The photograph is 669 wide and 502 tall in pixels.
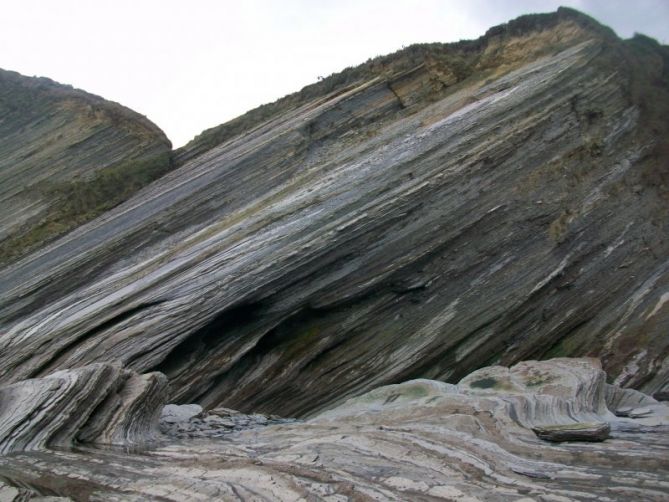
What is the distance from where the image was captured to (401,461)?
8828 millimetres

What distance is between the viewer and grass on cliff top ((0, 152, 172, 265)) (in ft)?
77.5

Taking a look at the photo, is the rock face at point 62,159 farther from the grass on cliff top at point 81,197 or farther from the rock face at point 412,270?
the rock face at point 412,270

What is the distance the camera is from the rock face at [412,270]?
15.7 meters

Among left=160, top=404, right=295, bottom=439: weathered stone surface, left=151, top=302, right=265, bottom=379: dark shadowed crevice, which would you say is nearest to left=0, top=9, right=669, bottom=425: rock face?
left=151, top=302, right=265, bottom=379: dark shadowed crevice

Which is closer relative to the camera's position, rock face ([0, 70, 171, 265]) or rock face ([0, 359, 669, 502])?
rock face ([0, 359, 669, 502])

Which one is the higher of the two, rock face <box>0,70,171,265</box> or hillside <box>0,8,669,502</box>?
rock face <box>0,70,171,265</box>

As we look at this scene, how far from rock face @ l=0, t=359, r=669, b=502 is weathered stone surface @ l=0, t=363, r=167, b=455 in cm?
48

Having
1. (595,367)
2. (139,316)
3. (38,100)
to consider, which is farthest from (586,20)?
(38,100)

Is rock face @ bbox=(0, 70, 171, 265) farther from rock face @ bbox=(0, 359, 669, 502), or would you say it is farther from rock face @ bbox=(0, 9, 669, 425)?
rock face @ bbox=(0, 359, 669, 502)

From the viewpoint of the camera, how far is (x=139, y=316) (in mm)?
15516

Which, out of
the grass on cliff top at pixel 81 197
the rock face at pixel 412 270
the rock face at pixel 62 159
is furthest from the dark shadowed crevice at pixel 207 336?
the grass on cliff top at pixel 81 197

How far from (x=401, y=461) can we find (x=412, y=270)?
8.15m

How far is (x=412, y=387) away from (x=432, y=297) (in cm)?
401

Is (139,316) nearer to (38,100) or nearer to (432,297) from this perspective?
(432,297)
